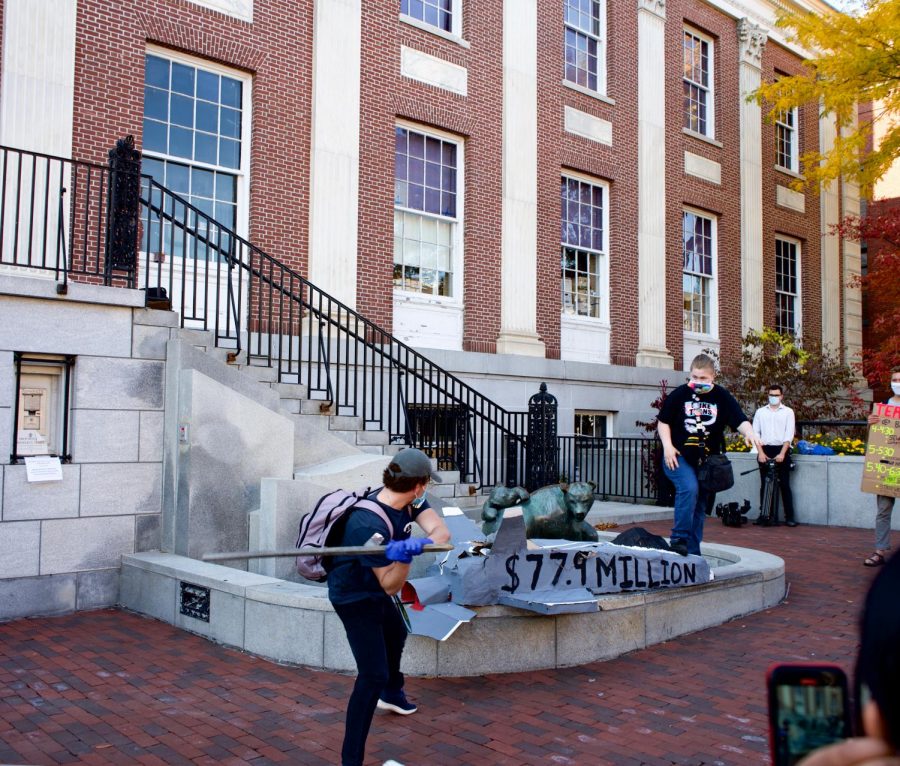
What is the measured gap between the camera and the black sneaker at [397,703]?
473 centimetres

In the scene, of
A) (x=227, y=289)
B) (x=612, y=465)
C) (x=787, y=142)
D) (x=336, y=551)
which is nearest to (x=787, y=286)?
(x=787, y=142)

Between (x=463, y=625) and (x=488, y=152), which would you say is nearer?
(x=463, y=625)

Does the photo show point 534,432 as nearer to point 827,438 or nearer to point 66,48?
point 827,438

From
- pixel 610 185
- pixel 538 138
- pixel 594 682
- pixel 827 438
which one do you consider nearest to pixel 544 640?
pixel 594 682

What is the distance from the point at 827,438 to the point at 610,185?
6628 mm

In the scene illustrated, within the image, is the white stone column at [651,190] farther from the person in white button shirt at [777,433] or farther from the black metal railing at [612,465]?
the person in white button shirt at [777,433]

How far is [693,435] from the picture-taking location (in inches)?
289

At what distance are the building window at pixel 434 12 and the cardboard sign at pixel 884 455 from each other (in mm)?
9876

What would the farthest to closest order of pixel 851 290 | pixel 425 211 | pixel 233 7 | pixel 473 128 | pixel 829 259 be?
pixel 851 290 < pixel 829 259 < pixel 473 128 < pixel 425 211 < pixel 233 7

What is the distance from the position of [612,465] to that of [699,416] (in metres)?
8.28

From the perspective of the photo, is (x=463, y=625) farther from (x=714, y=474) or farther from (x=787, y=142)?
(x=787, y=142)

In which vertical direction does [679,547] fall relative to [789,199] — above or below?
below

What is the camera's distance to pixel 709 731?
4617 millimetres

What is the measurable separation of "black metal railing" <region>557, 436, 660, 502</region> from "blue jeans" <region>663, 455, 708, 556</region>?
732 centimetres
